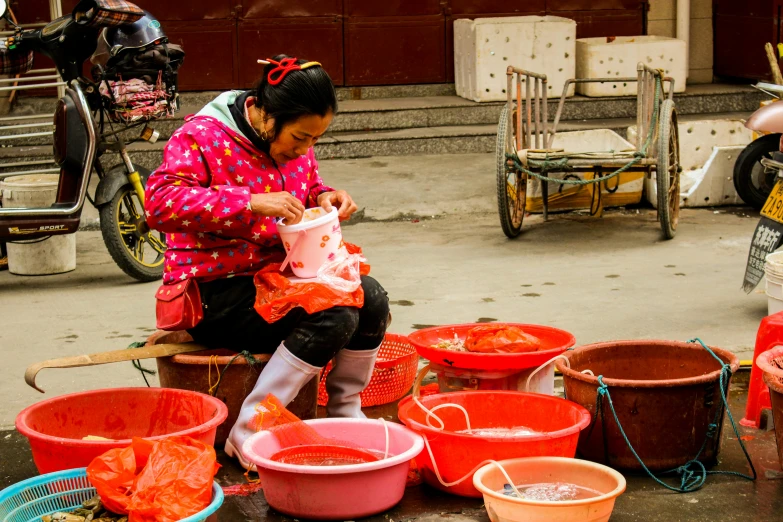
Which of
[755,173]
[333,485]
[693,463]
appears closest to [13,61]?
[333,485]

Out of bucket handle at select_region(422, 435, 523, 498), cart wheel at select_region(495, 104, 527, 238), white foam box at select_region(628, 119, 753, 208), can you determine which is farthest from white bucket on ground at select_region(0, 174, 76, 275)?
white foam box at select_region(628, 119, 753, 208)

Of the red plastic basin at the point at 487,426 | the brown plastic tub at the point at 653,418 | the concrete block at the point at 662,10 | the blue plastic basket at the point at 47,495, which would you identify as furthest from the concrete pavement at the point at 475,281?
the concrete block at the point at 662,10

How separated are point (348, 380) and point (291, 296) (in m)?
0.43

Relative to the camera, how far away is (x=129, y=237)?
6441mm

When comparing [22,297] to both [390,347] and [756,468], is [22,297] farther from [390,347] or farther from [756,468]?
[756,468]

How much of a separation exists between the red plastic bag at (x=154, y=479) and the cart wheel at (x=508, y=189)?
4261mm

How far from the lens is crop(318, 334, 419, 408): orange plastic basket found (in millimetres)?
4215

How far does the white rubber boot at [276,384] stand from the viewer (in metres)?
3.62

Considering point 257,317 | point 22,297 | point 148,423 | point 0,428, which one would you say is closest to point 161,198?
point 257,317

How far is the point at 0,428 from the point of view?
13.5ft

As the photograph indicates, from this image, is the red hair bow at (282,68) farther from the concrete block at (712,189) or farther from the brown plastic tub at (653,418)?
the concrete block at (712,189)

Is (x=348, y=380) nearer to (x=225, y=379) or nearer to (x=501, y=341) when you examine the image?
(x=225, y=379)

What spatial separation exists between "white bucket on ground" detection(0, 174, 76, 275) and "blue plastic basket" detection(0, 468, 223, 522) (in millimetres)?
3591

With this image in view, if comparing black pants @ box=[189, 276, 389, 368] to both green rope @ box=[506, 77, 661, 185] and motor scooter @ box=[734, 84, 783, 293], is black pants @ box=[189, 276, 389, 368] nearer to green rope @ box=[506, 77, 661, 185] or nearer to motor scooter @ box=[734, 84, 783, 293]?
motor scooter @ box=[734, 84, 783, 293]
